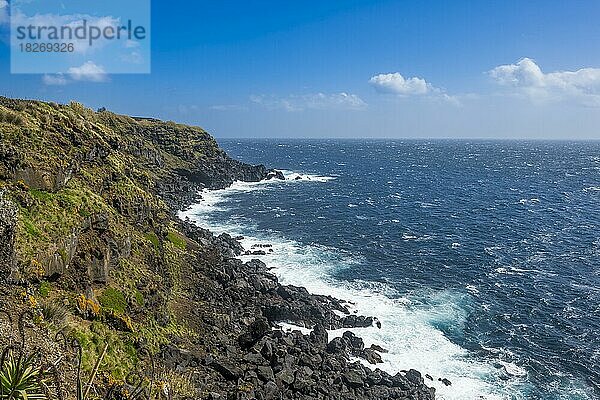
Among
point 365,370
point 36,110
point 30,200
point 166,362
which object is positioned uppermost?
point 36,110

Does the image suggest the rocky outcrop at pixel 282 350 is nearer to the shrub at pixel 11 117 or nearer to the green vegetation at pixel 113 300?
the green vegetation at pixel 113 300

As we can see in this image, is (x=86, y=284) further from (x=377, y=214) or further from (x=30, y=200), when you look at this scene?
(x=377, y=214)

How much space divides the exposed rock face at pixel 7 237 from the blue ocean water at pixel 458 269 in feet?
101

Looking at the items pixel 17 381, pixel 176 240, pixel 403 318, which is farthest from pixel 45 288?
pixel 403 318

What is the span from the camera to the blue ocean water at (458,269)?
4078cm

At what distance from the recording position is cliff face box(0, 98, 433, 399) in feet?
96.8

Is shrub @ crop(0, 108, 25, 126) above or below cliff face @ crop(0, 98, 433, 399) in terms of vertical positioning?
above

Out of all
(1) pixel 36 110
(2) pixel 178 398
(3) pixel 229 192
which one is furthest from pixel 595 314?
(3) pixel 229 192

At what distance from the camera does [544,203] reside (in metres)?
113

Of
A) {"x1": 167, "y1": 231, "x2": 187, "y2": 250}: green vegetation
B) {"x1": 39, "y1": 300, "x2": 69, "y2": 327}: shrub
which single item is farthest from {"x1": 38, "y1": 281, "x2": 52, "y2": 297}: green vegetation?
{"x1": 167, "y1": 231, "x2": 187, "y2": 250}: green vegetation

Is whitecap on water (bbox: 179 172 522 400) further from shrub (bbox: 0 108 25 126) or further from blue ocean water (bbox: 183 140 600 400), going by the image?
shrub (bbox: 0 108 25 126)

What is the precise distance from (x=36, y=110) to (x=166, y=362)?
29929 mm

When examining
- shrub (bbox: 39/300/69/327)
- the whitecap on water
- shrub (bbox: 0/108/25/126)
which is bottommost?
the whitecap on water

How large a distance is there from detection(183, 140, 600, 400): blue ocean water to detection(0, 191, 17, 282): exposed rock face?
30.8 metres
